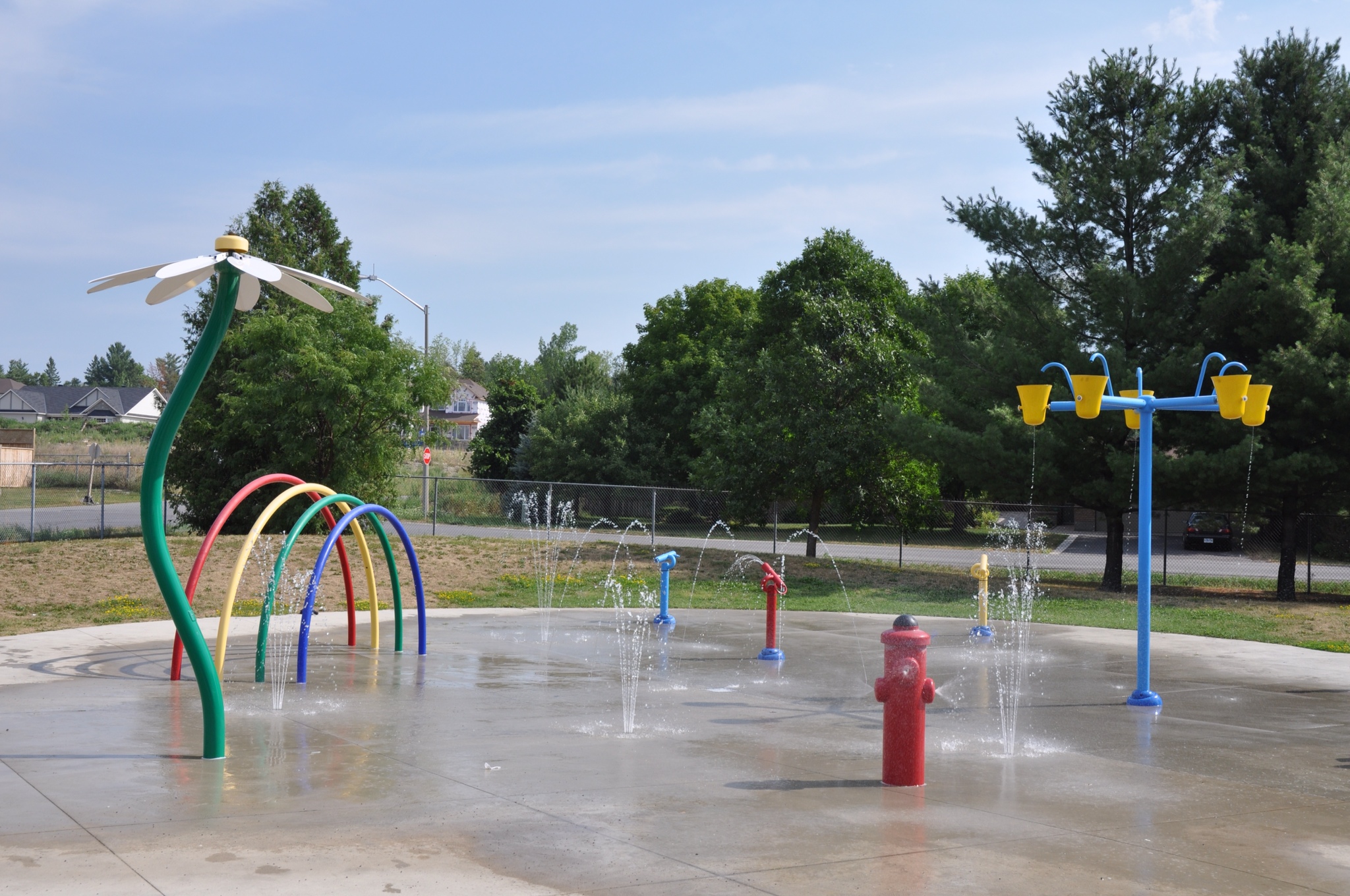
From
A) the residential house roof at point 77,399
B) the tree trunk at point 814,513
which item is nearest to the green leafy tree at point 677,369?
the tree trunk at point 814,513

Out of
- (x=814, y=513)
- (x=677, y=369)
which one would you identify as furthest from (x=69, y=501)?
(x=814, y=513)

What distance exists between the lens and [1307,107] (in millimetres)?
23172

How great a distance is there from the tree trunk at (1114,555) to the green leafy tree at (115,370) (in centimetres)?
17495

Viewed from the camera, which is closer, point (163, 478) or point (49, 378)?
point (163, 478)

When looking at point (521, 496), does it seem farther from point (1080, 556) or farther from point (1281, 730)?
point (1281, 730)

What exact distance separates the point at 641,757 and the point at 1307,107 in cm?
2170

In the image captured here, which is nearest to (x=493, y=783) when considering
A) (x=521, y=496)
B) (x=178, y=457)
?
(x=178, y=457)

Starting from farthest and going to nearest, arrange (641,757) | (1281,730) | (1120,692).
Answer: (1120,692)
(1281,730)
(641,757)

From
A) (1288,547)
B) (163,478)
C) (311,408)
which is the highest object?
(311,408)

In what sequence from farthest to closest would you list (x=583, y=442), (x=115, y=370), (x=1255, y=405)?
(x=115, y=370) → (x=583, y=442) → (x=1255, y=405)

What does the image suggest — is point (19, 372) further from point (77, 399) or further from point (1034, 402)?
point (1034, 402)

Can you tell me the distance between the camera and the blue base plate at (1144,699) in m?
10.3

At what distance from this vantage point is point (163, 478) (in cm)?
729

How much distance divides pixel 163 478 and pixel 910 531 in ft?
69.3
